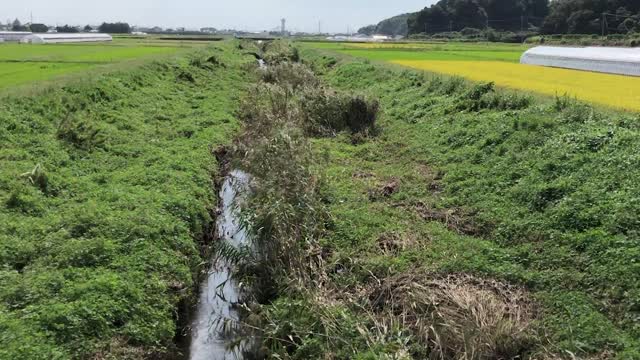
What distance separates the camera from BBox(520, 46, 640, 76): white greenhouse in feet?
86.1

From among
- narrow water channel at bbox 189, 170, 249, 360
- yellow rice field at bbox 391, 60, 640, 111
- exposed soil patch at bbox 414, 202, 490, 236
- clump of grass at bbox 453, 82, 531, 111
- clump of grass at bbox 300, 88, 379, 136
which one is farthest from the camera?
clump of grass at bbox 300, 88, 379, 136

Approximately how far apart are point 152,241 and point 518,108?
35.0 feet

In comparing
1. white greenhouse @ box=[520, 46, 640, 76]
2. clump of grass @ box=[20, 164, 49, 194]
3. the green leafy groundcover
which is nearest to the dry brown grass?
the green leafy groundcover

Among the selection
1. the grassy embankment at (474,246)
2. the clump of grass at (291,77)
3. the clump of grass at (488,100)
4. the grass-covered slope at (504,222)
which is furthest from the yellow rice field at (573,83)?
the clump of grass at (291,77)

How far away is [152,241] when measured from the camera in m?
8.95

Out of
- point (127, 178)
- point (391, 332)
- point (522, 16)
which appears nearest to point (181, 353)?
point (391, 332)

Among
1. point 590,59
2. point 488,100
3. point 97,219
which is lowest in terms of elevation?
point 97,219

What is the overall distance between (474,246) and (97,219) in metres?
6.22

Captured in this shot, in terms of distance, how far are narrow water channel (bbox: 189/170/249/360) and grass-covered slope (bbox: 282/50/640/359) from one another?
0.98m

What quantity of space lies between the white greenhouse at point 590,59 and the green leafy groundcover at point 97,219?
769 inches

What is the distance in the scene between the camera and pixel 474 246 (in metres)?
8.73

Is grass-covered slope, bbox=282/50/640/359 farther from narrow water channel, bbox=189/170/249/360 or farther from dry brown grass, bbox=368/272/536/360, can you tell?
narrow water channel, bbox=189/170/249/360

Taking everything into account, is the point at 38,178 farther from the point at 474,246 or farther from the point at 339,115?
the point at 339,115

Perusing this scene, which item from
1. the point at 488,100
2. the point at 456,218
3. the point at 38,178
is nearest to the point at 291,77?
the point at 488,100
